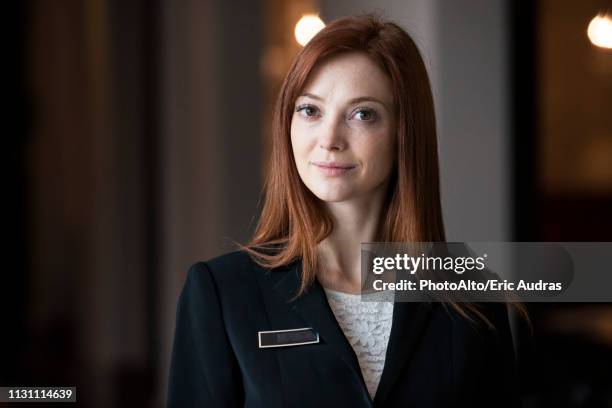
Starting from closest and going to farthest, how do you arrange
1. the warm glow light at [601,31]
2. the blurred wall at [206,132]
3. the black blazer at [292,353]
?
the black blazer at [292,353] < the warm glow light at [601,31] < the blurred wall at [206,132]

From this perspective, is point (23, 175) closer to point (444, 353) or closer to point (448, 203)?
point (448, 203)

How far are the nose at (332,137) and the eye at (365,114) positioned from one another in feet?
0.09

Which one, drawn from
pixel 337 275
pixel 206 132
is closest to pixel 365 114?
pixel 337 275

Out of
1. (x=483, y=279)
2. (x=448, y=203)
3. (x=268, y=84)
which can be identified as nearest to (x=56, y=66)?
(x=268, y=84)

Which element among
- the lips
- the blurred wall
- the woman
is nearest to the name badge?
the woman

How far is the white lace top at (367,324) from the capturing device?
40.3 inches

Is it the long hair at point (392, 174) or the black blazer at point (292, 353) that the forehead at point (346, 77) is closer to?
the long hair at point (392, 174)

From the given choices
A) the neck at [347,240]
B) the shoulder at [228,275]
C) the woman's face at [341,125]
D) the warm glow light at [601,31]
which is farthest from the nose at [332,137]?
the warm glow light at [601,31]

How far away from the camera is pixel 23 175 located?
1710mm

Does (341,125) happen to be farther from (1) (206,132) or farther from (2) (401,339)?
(1) (206,132)

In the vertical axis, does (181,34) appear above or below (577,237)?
above

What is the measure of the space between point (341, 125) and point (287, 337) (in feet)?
0.99

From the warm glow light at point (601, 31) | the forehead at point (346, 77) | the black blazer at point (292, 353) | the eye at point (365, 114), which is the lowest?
the black blazer at point (292, 353)

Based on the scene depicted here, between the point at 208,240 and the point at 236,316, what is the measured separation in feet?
2.72
